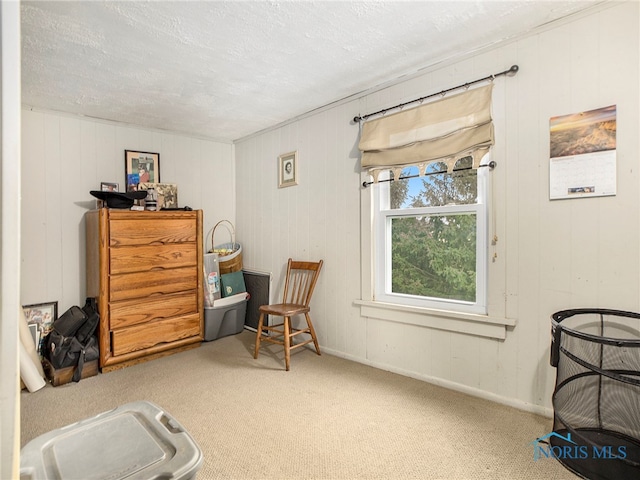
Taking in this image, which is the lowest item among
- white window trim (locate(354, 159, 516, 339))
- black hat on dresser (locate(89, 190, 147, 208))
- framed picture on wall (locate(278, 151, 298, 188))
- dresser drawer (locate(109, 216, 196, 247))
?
white window trim (locate(354, 159, 516, 339))

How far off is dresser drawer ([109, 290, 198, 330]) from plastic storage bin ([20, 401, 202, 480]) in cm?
224

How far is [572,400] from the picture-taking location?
1.65 metres

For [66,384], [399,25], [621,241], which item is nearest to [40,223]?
[66,384]

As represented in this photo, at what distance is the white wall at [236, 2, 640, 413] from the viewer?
1.75 m

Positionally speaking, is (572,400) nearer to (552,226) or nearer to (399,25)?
(552,226)

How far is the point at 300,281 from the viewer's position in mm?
3367

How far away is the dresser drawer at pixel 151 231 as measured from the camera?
2872 millimetres

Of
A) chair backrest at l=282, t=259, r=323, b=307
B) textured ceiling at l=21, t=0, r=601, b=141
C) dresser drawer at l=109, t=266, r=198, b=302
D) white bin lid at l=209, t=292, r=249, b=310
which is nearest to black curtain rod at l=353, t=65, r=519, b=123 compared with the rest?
textured ceiling at l=21, t=0, r=601, b=141

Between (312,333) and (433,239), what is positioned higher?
(433,239)

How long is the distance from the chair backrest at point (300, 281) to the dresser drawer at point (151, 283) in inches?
36.4

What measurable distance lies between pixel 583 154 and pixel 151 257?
327 cm

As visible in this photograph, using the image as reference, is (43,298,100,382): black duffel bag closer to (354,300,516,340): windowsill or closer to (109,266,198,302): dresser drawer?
(109,266,198,302): dresser drawer

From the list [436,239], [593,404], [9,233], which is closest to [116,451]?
[9,233]

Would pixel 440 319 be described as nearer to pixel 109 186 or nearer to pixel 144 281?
pixel 144 281
